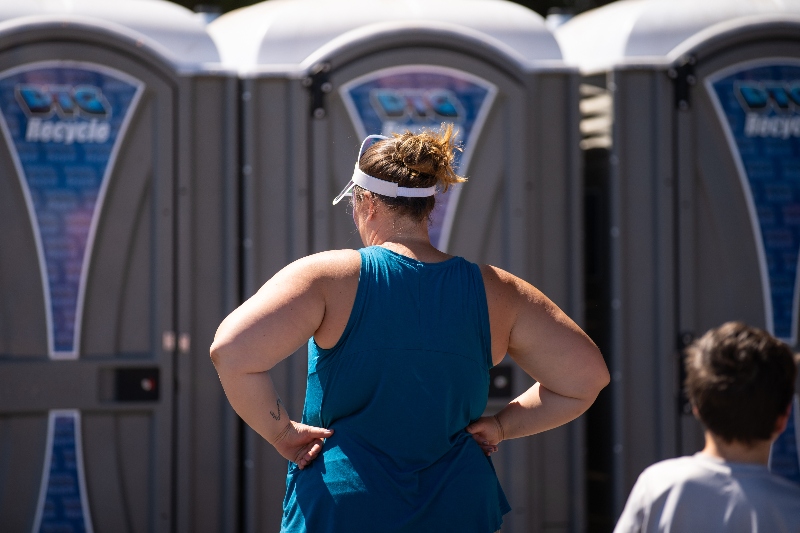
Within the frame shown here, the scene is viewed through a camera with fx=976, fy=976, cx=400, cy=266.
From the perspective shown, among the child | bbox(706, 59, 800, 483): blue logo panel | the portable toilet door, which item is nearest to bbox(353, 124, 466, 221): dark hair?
the child

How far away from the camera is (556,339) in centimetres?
243

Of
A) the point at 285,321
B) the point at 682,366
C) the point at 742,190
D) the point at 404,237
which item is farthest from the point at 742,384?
the point at 742,190

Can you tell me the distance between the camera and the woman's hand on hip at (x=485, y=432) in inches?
94.5

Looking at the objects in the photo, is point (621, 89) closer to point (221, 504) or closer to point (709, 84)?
point (709, 84)

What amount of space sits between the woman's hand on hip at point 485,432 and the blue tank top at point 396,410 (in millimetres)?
111

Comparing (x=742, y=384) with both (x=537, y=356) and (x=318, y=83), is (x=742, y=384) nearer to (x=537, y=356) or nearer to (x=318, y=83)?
(x=537, y=356)

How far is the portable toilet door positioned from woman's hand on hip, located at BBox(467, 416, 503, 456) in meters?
2.21

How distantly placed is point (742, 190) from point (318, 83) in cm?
196

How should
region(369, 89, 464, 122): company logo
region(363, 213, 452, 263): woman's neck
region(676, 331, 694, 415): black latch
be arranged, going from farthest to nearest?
region(676, 331, 694, 415): black latch
region(369, 89, 464, 122): company logo
region(363, 213, 452, 263): woman's neck

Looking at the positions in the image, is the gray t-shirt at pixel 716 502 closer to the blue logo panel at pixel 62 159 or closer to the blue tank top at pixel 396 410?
the blue tank top at pixel 396 410

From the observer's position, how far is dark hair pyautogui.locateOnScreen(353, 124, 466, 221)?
7.69 feet

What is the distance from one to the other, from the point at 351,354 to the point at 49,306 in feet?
7.60

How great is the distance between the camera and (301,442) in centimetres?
230

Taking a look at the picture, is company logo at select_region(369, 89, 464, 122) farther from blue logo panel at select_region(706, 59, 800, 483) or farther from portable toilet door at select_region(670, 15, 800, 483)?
blue logo panel at select_region(706, 59, 800, 483)
